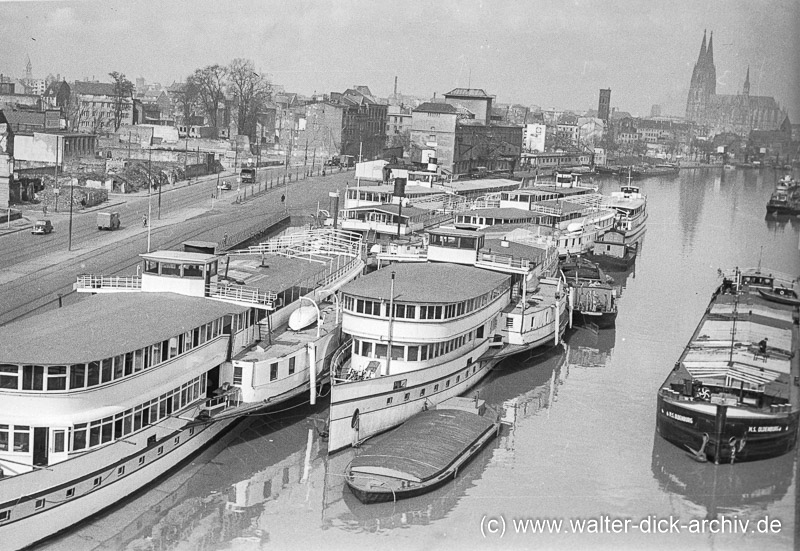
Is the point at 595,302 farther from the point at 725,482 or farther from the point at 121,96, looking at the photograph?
the point at 121,96

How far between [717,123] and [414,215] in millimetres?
4991

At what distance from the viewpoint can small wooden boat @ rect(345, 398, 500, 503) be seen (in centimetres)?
723

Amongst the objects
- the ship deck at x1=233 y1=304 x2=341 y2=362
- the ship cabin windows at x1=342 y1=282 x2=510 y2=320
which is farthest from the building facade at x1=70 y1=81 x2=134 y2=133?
the ship cabin windows at x1=342 y1=282 x2=510 y2=320

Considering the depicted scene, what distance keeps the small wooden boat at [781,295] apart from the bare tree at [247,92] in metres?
8.90

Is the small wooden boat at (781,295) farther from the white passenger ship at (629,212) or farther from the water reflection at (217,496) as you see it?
the white passenger ship at (629,212)

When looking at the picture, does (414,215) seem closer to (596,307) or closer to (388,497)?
(596,307)

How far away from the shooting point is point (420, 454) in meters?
7.61

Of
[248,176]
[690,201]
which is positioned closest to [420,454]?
[248,176]

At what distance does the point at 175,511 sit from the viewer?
7098mm

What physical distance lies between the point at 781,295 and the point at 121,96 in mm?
14059

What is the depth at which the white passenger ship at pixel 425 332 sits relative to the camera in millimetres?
8297

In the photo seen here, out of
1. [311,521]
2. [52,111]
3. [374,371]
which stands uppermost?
[52,111]

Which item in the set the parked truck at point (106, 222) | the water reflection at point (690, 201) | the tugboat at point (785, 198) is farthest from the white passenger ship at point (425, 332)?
the water reflection at point (690, 201)

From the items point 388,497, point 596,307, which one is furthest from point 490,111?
point 388,497
